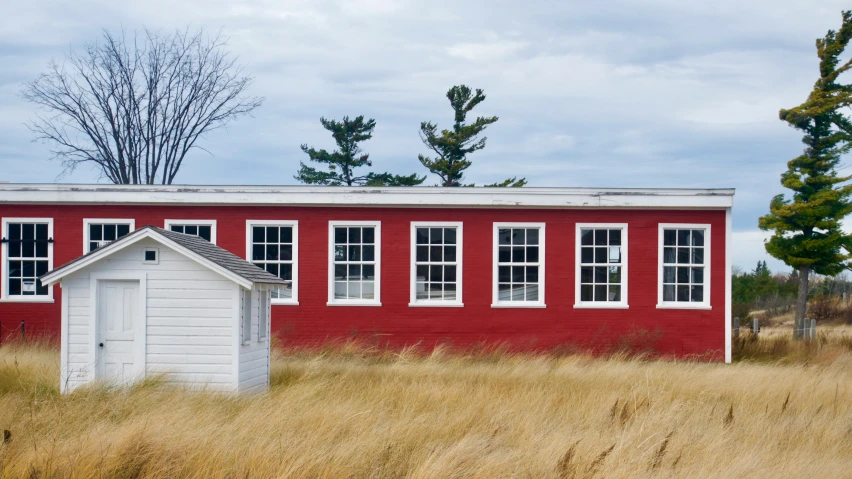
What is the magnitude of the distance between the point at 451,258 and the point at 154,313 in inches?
331

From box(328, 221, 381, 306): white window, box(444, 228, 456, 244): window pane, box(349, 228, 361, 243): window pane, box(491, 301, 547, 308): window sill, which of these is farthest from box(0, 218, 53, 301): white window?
box(491, 301, 547, 308): window sill

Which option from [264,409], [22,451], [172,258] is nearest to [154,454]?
[22,451]

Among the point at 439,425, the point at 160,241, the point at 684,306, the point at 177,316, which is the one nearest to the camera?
the point at 439,425

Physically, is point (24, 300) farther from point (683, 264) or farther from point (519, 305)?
point (683, 264)

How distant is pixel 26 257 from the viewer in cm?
2022

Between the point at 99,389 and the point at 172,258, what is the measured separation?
2111 mm

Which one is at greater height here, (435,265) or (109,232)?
(109,232)

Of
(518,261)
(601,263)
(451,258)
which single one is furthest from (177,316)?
(601,263)

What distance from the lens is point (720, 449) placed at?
9531mm

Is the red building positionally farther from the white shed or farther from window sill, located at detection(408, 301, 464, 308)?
the white shed

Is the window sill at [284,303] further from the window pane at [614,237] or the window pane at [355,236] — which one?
the window pane at [614,237]

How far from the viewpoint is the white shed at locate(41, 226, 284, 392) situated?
507 inches

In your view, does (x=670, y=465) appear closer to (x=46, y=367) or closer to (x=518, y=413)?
(x=518, y=413)

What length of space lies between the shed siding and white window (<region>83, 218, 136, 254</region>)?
715cm
